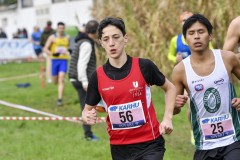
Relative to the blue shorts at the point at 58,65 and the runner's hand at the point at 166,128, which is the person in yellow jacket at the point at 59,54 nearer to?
the blue shorts at the point at 58,65

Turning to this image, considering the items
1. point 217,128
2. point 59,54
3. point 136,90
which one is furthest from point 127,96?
point 59,54

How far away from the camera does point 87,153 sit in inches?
318

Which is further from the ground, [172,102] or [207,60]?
[207,60]

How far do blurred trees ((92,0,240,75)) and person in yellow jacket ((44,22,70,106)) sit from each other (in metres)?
1.79

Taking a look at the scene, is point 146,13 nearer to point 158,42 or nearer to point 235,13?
point 158,42

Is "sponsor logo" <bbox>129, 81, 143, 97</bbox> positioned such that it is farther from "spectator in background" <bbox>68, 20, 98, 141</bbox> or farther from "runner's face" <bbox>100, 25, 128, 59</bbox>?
"spectator in background" <bbox>68, 20, 98, 141</bbox>

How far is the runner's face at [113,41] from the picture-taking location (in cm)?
483

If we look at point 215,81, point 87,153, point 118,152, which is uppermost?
point 215,81

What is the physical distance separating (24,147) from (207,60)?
4.49 meters

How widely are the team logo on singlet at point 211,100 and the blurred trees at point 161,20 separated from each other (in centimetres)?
764

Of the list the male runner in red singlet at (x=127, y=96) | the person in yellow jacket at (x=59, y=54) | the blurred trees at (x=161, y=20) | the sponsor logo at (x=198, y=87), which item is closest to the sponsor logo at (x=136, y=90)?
the male runner in red singlet at (x=127, y=96)

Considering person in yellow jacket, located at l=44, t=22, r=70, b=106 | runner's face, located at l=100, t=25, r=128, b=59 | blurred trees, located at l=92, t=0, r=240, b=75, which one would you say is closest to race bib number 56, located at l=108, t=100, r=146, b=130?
runner's face, located at l=100, t=25, r=128, b=59

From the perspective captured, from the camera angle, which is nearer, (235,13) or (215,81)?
(215,81)

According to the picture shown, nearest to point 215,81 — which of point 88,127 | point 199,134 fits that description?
point 199,134
